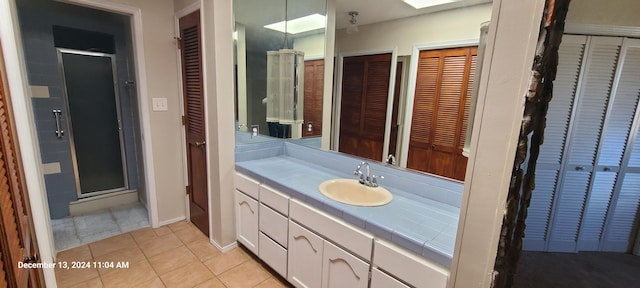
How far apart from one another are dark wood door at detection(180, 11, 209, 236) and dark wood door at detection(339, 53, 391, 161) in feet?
3.99

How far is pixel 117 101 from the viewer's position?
9.59ft

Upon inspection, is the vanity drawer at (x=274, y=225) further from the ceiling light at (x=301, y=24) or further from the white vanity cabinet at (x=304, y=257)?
the ceiling light at (x=301, y=24)

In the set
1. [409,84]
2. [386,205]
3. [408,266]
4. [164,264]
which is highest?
[409,84]

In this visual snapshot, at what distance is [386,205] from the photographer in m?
1.42

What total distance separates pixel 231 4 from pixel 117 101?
1981 mm

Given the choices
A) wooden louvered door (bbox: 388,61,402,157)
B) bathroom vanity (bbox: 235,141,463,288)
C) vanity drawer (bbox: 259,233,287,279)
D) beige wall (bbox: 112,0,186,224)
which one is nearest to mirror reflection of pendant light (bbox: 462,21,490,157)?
bathroom vanity (bbox: 235,141,463,288)

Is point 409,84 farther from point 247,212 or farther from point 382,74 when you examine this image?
point 247,212

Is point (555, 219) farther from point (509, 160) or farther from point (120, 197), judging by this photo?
point (120, 197)

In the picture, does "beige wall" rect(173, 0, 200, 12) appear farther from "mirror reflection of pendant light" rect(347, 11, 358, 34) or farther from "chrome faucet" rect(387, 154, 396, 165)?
"chrome faucet" rect(387, 154, 396, 165)

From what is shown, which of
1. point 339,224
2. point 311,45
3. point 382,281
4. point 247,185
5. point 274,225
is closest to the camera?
point 382,281

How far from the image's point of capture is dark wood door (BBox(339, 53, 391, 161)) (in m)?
1.73

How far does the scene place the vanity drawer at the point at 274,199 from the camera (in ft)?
5.55

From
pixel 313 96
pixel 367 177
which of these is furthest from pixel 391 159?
pixel 313 96

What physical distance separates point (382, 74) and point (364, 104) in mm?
248
